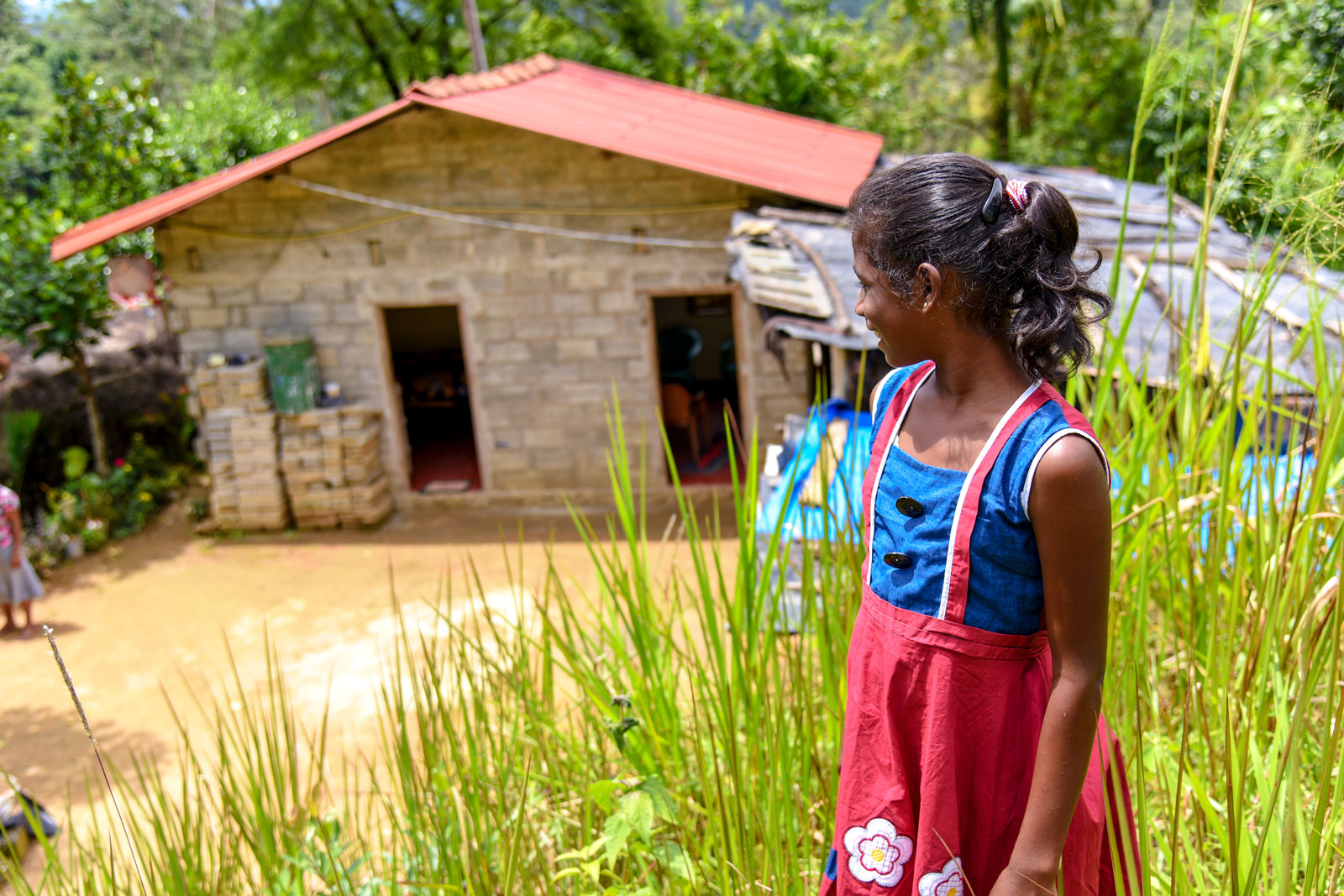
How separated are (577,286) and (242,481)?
3213 mm

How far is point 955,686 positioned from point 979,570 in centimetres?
15

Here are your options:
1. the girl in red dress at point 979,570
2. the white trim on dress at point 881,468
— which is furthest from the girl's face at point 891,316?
the white trim on dress at point 881,468

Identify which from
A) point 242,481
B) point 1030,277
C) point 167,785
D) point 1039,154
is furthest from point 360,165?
point 1039,154

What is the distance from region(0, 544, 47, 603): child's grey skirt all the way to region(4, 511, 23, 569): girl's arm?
0.08 ft

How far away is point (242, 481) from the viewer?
791 centimetres

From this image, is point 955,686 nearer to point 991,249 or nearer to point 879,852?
point 879,852

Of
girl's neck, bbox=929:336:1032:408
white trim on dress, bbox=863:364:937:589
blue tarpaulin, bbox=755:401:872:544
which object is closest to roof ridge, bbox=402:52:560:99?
blue tarpaulin, bbox=755:401:872:544

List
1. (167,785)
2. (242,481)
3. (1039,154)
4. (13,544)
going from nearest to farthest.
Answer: (167,785)
(13,544)
(242,481)
(1039,154)

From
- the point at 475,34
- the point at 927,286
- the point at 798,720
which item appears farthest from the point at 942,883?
the point at 475,34

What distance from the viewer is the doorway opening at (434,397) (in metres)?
8.95

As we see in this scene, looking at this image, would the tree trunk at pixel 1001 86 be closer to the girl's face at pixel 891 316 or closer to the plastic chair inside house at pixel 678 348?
the plastic chair inside house at pixel 678 348

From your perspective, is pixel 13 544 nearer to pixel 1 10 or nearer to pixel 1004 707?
pixel 1004 707

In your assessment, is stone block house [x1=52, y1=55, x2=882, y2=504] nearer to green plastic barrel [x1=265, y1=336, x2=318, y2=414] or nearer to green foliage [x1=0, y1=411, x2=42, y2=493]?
green plastic barrel [x1=265, y1=336, x2=318, y2=414]

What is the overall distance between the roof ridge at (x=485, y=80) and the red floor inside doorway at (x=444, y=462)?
3.07 meters
